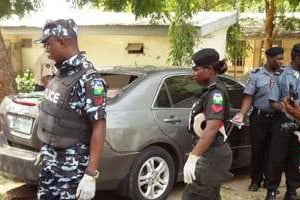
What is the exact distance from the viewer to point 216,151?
419 cm

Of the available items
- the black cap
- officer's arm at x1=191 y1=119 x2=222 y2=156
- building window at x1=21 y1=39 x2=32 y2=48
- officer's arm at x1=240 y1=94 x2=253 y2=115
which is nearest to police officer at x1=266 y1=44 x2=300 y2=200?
officer's arm at x1=240 y1=94 x2=253 y2=115

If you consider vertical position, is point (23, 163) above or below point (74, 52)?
below

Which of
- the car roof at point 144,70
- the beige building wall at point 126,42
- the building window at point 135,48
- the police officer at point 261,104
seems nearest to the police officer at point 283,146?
the police officer at point 261,104

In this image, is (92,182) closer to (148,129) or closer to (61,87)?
(61,87)

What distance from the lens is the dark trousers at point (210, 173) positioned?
414cm

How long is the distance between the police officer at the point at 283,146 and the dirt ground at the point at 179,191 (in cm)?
37

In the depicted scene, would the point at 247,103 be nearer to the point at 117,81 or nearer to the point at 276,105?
the point at 276,105

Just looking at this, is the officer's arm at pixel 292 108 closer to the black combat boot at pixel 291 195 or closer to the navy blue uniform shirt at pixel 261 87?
the navy blue uniform shirt at pixel 261 87

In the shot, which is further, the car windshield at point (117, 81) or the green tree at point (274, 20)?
the green tree at point (274, 20)

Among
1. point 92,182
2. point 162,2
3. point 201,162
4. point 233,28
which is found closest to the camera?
point 92,182

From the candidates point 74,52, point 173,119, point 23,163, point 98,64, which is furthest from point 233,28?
point 74,52

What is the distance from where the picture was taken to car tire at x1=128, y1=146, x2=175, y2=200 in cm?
541

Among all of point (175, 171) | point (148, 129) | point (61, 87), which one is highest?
point (61, 87)

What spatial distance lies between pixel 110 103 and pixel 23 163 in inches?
40.1
